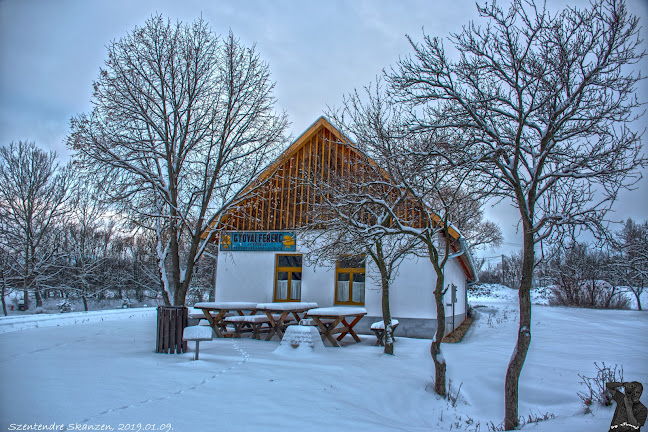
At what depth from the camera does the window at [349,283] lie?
1376cm

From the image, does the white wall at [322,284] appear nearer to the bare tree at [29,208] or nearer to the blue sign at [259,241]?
the blue sign at [259,241]

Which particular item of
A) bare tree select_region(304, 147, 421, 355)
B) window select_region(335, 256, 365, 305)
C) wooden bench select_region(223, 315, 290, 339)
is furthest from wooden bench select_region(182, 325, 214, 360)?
window select_region(335, 256, 365, 305)

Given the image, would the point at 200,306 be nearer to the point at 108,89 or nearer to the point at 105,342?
the point at 105,342

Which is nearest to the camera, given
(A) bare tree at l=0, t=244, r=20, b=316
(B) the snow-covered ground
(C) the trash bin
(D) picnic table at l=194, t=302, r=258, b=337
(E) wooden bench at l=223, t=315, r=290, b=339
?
(B) the snow-covered ground

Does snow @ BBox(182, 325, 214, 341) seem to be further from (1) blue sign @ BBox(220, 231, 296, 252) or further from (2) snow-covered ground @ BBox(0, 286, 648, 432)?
(1) blue sign @ BBox(220, 231, 296, 252)

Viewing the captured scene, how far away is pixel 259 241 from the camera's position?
1506cm

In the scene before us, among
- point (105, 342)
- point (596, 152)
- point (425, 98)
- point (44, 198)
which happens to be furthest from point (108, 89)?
point (44, 198)

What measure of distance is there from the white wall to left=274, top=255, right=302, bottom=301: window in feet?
0.84

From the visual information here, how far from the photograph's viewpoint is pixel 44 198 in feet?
78.2

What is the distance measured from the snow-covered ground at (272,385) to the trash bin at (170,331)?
237 mm

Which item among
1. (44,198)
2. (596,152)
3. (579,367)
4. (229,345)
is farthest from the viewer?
(44,198)

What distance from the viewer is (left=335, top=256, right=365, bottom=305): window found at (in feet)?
45.1

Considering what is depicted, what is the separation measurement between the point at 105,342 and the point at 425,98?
8.50m

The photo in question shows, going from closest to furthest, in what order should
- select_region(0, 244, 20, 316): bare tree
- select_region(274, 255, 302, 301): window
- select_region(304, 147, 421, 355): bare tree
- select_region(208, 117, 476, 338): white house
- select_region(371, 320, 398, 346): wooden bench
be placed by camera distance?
select_region(304, 147, 421, 355): bare tree < select_region(371, 320, 398, 346): wooden bench < select_region(208, 117, 476, 338): white house < select_region(274, 255, 302, 301): window < select_region(0, 244, 20, 316): bare tree
